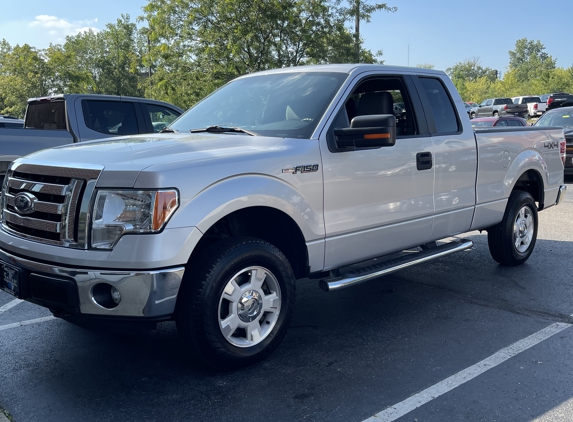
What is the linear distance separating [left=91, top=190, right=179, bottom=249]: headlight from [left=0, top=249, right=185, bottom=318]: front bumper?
19 centimetres

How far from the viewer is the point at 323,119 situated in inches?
165

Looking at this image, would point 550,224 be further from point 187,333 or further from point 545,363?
point 187,333

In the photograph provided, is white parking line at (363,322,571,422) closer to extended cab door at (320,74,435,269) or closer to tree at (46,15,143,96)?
extended cab door at (320,74,435,269)

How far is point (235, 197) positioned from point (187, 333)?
865mm

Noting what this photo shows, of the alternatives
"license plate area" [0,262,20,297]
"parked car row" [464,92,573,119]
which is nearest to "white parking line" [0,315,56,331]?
"license plate area" [0,262,20,297]

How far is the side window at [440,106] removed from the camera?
530cm

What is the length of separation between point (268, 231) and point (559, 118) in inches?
467

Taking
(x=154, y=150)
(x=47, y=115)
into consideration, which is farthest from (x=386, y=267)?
(x=47, y=115)

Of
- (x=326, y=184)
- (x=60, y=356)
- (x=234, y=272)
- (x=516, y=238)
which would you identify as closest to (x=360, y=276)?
(x=326, y=184)

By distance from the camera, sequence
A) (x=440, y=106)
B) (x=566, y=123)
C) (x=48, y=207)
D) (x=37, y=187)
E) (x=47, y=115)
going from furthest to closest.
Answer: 1. (x=566, y=123)
2. (x=47, y=115)
3. (x=440, y=106)
4. (x=37, y=187)
5. (x=48, y=207)

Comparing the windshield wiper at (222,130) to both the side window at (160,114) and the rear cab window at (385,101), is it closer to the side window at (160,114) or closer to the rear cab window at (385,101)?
the rear cab window at (385,101)

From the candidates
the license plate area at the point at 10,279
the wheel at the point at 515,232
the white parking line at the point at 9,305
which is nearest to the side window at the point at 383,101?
the wheel at the point at 515,232

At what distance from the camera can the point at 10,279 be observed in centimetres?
362

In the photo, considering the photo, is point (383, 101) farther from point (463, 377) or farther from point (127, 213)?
point (127, 213)
